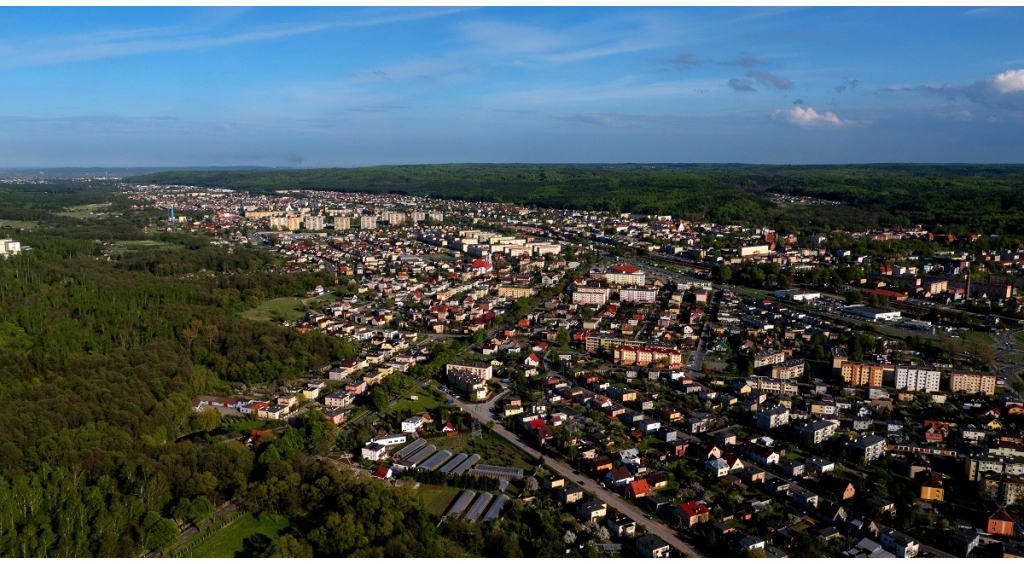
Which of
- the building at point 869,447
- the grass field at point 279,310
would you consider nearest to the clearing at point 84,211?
the grass field at point 279,310

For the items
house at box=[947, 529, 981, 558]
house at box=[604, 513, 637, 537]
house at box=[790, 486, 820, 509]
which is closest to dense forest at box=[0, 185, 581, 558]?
house at box=[604, 513, 637, 537]

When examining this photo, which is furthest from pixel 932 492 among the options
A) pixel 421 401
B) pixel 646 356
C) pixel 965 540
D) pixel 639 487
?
pixel 421 401

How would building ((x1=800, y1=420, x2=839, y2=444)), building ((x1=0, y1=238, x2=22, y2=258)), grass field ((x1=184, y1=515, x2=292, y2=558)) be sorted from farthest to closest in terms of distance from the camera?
building ((x1=0, y1=238, x2=22, y2=258)) < building ((x1=800, y1=420, x2=839, y2=444)) < grass field ((x1=184, y1=515, x2=292, y2=558))

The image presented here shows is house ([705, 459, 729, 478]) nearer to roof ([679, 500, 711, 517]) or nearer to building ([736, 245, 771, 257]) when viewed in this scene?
roof ([679, 500, 711, 517])

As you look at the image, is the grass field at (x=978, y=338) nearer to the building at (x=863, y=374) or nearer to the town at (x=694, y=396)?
the town at (x=694, y=396)

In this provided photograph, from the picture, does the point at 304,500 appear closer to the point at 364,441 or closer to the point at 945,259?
the point at 364,441

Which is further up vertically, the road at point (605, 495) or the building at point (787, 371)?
the building at point (787, 371)

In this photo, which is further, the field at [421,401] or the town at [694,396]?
the field at [421,401]
